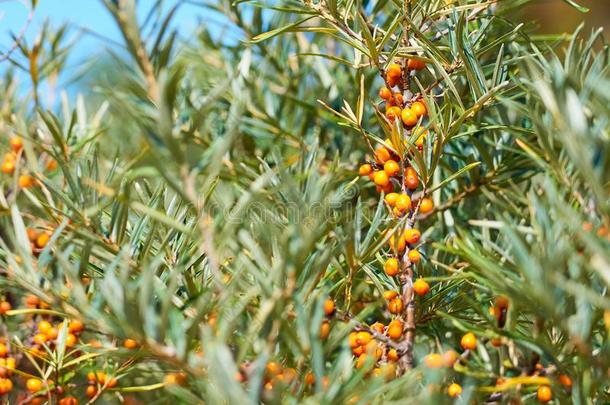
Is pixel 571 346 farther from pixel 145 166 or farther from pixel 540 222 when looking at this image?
pixel 145 166

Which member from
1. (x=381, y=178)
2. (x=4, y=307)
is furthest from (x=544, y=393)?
(x=4, y=307)

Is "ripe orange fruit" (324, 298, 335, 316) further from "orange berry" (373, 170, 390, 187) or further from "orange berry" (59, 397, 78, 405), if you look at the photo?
"orange berry" (59, 397, 78, 405)

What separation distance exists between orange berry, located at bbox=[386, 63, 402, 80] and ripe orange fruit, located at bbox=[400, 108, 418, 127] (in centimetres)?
3

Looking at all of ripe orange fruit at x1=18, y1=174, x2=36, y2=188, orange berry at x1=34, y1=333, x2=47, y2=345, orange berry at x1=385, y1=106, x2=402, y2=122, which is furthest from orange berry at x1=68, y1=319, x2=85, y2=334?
orange berry at x1=385, y1=106, x2=402, y2=122

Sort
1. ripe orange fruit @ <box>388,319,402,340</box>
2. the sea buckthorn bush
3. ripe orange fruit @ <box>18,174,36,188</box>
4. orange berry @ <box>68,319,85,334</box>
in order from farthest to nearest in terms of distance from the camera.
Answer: ripe orange fruit @ <box>18,174,36,188</box>, orange berry @ <box>68,319,85,334</box>, ripe orange fruit @ <box>388,319,402,340</box>, the sea buckthorn bush

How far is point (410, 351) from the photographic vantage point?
1.31 ft

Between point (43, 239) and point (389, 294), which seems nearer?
point (389, 294)

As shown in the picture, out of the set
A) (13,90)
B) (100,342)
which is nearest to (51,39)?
(13,90)

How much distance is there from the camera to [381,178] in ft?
1.45

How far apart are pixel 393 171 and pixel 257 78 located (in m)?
0.32

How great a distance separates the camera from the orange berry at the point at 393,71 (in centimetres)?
45

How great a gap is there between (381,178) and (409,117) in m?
0.04

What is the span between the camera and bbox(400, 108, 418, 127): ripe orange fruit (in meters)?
0.43

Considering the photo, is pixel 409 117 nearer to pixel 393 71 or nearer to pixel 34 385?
pixel 393 71
